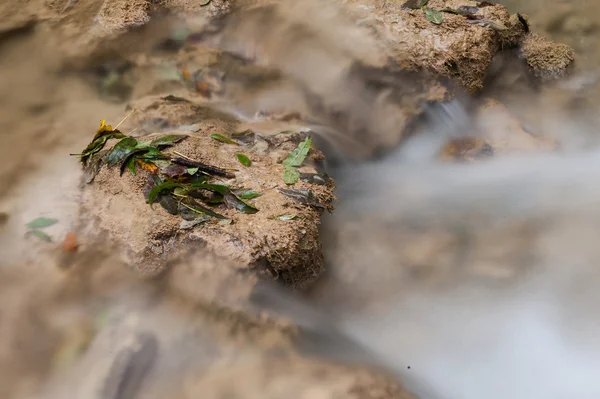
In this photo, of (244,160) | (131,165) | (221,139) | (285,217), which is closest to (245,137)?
(221,139)

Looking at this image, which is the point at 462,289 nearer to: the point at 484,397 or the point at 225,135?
the point at 484,397

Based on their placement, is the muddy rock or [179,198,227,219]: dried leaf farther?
the muddy rock

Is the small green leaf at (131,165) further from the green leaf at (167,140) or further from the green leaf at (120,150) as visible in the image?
the green leaf at (167,140)

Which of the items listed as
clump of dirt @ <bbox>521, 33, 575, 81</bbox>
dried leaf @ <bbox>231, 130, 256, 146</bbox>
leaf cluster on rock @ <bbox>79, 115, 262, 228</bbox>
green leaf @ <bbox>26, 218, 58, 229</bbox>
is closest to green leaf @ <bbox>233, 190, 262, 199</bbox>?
leaf cluster on rock @ <bbox>79, 115, 262, 228</bbox>

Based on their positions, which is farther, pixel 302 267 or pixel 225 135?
A: pixel 225 135

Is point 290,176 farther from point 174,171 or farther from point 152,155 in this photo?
point 152,155

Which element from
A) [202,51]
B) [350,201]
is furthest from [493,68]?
[202,51]

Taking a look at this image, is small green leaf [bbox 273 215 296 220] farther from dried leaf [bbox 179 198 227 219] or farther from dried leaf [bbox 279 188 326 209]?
dried leaf [bbox 179 198 227 219]
